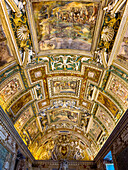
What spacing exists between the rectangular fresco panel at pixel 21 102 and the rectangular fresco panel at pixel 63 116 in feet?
13.2

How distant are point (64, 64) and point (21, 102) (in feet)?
13.6

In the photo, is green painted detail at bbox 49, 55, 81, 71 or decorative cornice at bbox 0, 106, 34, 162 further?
green painted detail at bbox 49, 55, 81, 71

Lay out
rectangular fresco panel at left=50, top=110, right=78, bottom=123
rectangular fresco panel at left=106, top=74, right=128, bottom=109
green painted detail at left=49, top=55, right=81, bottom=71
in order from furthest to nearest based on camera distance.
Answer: rectangular fresco panel at left=50, top=110, right=78, bottom=123 → green painted detail at left=49, top=55, right=81, bottom=71 → rectangular fresco panel at left=106, top=74, right=128, bottom=109

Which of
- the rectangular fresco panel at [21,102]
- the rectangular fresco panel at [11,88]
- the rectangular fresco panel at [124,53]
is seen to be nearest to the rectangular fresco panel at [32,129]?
the rectangular fresco panel at [21,102]

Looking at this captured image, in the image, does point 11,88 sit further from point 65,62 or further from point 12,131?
point 65,62

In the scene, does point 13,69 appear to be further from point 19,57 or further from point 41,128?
point 41,128

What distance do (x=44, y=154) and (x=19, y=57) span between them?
11.5 metres

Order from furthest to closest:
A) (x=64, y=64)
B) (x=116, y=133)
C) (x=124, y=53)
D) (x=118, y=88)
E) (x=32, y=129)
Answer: (x=32, y=129) → (x=64, y=64) → (x=118, y=88) → (x=116, y=133) → (x=124, y=53)

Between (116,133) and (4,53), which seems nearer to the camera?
(4,53)

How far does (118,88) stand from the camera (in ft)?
33.9

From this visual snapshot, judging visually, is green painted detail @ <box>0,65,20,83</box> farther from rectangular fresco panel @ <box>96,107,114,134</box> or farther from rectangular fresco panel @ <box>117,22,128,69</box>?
rectangular fresco panel @ <box>96,107,114,134</box>

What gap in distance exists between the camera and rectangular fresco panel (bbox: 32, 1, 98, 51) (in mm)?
8430

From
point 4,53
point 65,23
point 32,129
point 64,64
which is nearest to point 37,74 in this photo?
point 64,64

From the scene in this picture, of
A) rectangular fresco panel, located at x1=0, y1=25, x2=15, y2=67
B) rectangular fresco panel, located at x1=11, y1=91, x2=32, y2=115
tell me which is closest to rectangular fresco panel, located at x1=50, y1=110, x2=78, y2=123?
rectangular fresco panel, located at x1=11, y1=91, x2=32, y2=115
